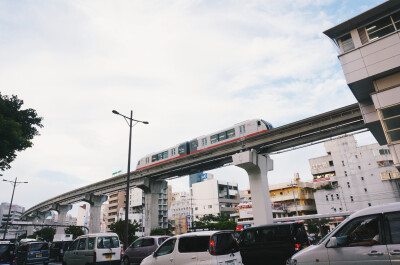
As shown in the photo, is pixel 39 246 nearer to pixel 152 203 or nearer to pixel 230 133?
pixel 230 133

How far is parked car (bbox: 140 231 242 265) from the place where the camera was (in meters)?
7.32

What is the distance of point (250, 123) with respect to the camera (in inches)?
1109

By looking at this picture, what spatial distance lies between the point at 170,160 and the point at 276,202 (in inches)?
1593

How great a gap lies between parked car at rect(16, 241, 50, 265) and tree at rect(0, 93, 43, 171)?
659 centimetres

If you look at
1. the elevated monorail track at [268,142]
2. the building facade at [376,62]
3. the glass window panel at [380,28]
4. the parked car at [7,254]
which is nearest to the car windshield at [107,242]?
the parked car at [7,254]

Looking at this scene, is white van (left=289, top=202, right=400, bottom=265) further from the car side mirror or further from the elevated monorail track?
the elevated monorail track

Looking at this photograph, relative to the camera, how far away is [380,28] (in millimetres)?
16703

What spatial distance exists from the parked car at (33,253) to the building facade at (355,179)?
52731 mm

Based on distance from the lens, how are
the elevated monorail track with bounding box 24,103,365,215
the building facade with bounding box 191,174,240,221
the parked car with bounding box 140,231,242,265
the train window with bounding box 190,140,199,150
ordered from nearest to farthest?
the parked car with bounding box 140,231,242,265 < the elevated monorail track with bounding box 24,103,365,215 < the train window with bounding box 190,140,199,150 < the building facade with bounding box 191,174,240,221

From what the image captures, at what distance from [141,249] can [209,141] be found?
1888 cm

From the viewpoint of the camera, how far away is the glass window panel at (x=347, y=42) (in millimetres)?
17598

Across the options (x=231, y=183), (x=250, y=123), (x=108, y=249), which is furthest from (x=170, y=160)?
(x=231, y=183)

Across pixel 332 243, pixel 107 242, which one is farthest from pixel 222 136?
pixel 332 243

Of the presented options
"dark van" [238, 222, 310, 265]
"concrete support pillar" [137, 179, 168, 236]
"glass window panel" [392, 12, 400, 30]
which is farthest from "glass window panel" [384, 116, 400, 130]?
"concrete support pillar" [137, 179, 168, 236]
